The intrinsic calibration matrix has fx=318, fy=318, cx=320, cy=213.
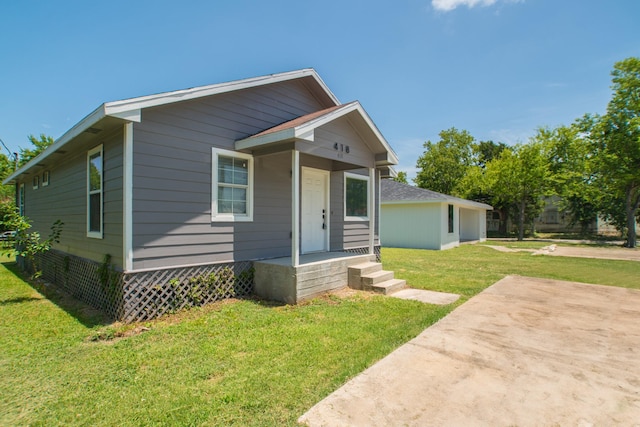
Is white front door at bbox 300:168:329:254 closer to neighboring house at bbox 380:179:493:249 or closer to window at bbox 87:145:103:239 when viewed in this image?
window at bbox 87:145:103:239

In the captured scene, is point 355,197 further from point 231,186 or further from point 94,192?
point 94,192

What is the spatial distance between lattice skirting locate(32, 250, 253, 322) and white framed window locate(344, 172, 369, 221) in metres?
3.64

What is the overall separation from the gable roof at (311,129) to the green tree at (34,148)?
2717 cm

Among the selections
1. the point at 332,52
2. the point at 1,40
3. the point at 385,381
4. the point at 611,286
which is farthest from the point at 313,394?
the point at 1,40

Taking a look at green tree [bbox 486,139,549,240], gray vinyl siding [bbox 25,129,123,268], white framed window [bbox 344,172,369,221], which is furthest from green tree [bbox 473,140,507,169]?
gray vinyl siding [bbox 25,129,123,268]

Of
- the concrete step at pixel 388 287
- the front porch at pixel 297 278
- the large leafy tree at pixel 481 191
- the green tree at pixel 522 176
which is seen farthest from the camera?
the large leafy tree at pixel 481 191

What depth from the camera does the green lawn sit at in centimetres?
256

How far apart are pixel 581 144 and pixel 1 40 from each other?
32989mm

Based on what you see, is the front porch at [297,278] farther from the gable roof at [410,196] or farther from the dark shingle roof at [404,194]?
the dark shingle roof at [404,194]

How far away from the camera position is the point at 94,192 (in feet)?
19.7

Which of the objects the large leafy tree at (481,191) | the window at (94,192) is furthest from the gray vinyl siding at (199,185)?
the large leafy tree at (481,191)

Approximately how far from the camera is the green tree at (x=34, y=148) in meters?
24.2

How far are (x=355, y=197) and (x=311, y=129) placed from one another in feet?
12.5

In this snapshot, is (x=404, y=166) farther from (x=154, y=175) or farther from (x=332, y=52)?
(x=154, y=175)
